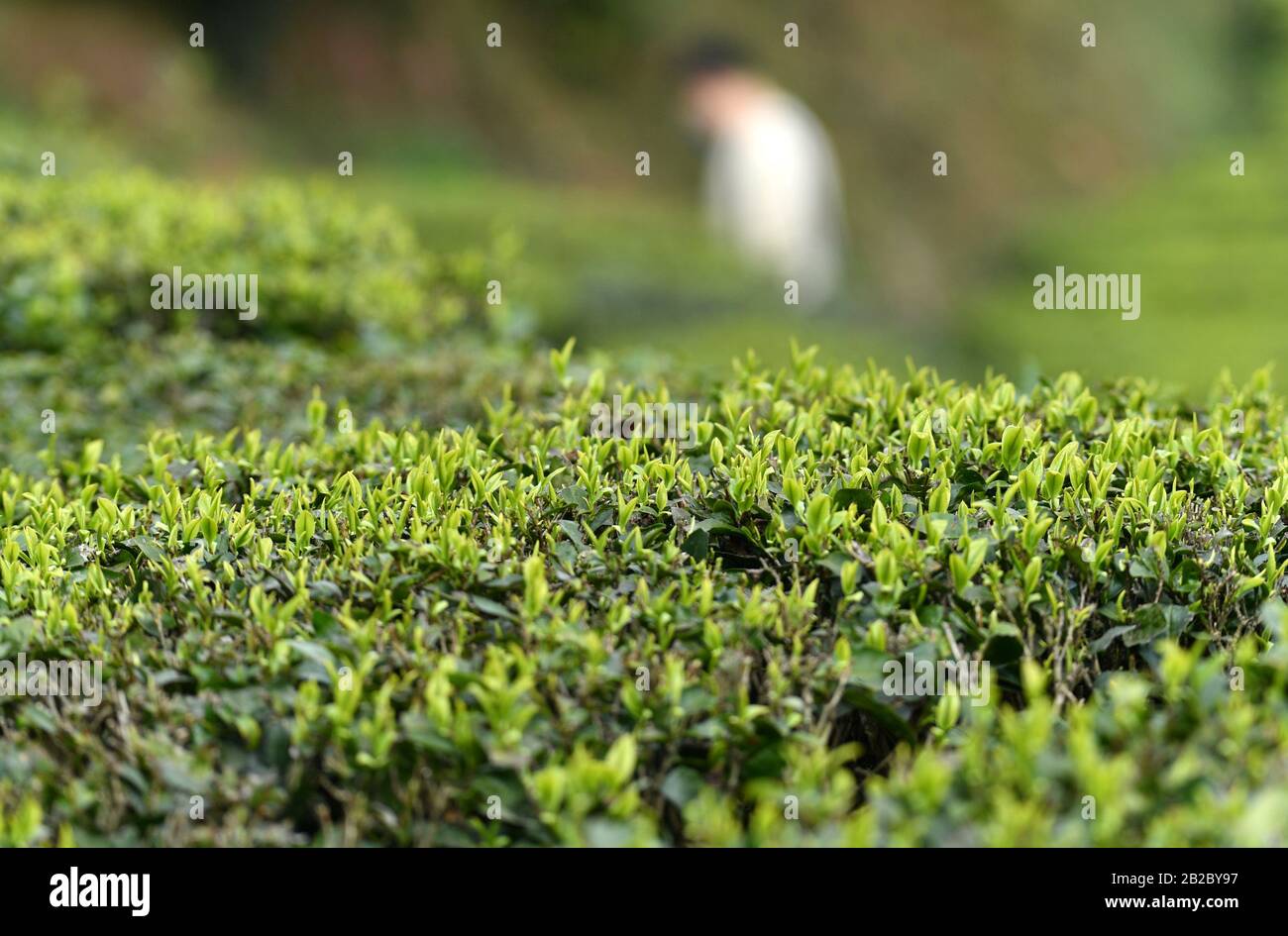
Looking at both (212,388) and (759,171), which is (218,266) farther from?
(759,171)

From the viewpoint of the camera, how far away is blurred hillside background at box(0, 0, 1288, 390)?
10.6 meters

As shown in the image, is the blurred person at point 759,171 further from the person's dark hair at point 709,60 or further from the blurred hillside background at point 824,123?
the blurred hillside background at point 824,123

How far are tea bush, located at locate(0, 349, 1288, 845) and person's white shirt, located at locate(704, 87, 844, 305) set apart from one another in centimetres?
773

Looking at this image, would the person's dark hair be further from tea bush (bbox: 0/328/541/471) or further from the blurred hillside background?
tea bush (bbox: 0/328/541/471)

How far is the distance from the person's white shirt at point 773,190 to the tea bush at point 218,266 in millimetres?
4646

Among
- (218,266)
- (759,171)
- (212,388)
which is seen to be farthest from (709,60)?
(212,388)

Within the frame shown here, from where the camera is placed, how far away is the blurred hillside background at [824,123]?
1055 cm

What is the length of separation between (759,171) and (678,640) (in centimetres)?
897

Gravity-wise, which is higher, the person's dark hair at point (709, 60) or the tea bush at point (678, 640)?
the person's dark hair at point (709, 60)

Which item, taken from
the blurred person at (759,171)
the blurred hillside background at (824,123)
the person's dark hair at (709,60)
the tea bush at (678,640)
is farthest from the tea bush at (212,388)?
the person's dark hair at (709,60)

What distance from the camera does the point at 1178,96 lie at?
19391 millimetres

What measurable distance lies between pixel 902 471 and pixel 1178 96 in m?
18.6

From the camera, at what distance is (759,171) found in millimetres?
11031

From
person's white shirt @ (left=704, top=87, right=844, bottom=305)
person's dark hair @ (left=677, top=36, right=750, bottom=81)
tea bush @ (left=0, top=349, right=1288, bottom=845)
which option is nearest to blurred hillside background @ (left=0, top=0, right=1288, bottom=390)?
person's white shirt @ (left=704, top=87, right=844, bottom=305)
